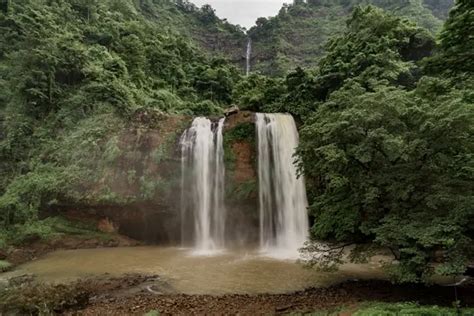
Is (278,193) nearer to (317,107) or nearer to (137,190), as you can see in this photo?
(317,107)

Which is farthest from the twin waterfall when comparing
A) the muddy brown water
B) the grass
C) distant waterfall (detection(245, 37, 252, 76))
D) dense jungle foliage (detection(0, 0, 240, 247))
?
distant waterfall (detection(245, 37, 252, 76))

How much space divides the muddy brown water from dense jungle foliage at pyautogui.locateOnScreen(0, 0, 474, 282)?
1.55 metres

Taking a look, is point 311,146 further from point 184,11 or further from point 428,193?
point 184,11

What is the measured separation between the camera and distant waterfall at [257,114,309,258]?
1659 centimetres

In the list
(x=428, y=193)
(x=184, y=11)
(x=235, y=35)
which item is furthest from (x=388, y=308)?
(x=184, y=11)

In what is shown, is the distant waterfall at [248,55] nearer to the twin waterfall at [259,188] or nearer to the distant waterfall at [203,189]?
the twin waterfall at [259,188]

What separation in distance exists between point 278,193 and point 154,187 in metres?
5.53

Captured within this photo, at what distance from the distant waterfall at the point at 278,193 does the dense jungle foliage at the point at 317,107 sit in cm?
106

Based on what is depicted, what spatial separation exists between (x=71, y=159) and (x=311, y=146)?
1291 centimetres

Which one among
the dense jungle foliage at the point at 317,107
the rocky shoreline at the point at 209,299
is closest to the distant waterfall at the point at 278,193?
the dense jungle foliage at the point at 317,107

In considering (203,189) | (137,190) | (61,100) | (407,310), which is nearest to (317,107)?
(203,189)

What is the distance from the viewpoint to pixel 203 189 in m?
17.8

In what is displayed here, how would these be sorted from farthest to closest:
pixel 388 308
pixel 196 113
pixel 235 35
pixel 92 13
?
pixel 235 35 < pixel 92 13 < pixel 196 113 < pixel 388 308

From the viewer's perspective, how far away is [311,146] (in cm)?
970
